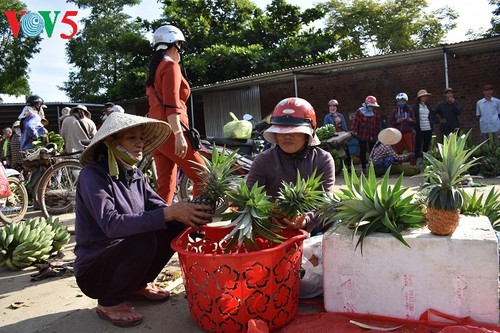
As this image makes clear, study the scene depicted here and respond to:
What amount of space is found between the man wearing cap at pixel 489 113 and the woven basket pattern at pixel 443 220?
8.98 meters

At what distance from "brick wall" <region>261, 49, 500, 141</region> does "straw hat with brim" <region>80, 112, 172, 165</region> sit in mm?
11919

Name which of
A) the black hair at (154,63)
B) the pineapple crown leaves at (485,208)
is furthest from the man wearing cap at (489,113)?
the black hair at (154,63)

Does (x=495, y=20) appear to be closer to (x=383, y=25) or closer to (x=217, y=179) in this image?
(x=383, y=25)

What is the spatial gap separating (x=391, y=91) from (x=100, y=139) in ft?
41.6

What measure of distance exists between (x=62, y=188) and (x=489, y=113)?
924 centimetres

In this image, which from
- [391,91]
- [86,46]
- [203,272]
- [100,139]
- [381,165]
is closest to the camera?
[203,272]

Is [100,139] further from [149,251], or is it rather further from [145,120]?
[149,251]

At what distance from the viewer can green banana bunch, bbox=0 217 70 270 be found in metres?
3.91

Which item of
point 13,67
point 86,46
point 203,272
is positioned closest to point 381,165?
point 203,272

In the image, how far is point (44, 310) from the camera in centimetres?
299

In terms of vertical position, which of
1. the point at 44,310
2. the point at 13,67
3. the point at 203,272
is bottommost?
the point at 44,310

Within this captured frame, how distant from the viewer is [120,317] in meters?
2.67

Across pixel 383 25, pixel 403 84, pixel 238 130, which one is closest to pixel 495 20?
pixel 383 25

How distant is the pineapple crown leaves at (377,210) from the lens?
240cm
